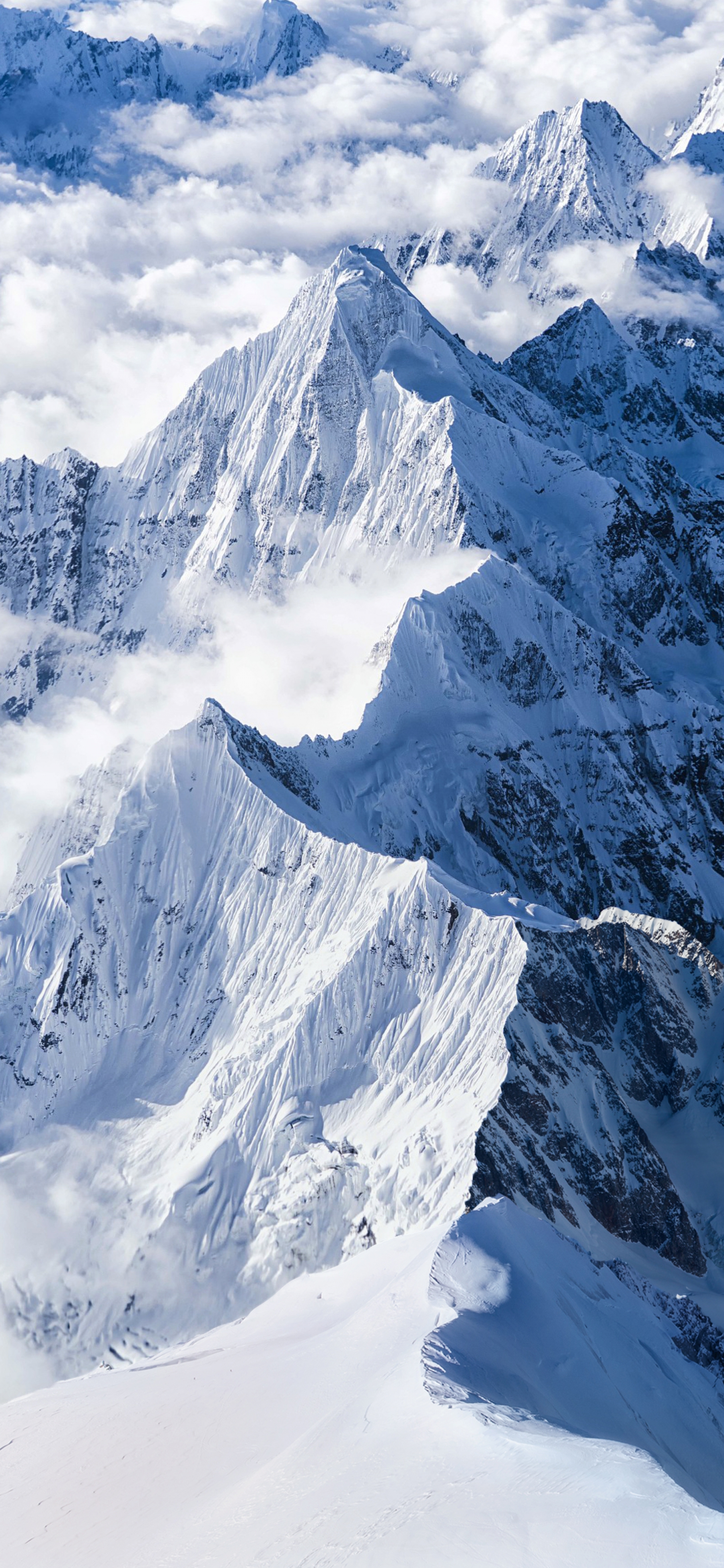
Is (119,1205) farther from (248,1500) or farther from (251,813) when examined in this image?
(248,1500)

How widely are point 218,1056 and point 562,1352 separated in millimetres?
77413

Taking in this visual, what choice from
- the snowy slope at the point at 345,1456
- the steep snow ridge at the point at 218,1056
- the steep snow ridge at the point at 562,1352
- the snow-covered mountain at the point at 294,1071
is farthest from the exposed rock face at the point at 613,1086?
the steep snow ridge at the point at 562,1352

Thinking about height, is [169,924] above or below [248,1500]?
below

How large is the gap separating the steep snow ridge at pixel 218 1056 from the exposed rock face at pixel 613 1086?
3.47 metres

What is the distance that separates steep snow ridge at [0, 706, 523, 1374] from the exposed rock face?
347cm

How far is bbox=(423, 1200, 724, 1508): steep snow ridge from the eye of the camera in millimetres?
82812

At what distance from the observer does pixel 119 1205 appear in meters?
155

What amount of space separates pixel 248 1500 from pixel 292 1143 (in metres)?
72.7

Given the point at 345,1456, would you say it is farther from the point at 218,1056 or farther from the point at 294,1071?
the point at 218,1056

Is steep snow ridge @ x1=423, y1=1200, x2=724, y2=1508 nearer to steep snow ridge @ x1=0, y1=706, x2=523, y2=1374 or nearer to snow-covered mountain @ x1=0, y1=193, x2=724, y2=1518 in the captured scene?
snow-covered mountain @ x1=0, y1=193, x2=724, y2=1518

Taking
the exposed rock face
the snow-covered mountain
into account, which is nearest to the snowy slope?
the snow-covered mountain

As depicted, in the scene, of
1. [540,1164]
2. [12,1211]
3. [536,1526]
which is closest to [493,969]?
[540,1164]

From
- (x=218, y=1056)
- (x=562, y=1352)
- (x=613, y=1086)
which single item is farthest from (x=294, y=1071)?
(x=562, y=1352)

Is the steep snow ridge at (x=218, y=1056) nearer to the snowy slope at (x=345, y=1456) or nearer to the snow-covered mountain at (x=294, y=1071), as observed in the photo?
the snow-covered mountain at (x=294, y=1071)
